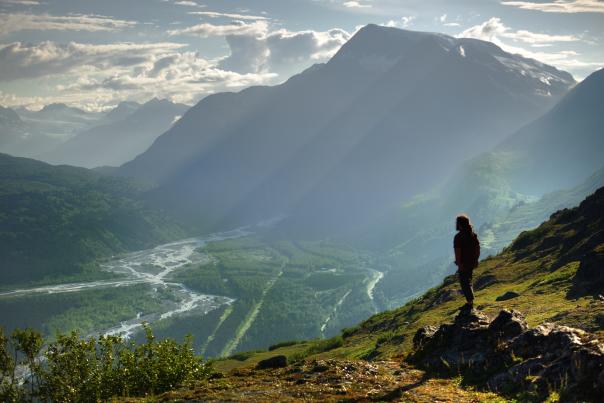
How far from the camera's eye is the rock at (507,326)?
24.5 metres

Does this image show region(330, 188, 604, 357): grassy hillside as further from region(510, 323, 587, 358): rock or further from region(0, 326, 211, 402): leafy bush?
region(0, 326, 211, 402): leafy bush

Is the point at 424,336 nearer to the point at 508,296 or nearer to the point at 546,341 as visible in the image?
the point at 546,341

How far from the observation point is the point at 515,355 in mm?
22625

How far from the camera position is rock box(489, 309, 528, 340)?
2448cm

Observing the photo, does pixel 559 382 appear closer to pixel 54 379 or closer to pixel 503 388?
pixel 503 388

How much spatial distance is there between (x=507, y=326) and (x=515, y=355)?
245cm

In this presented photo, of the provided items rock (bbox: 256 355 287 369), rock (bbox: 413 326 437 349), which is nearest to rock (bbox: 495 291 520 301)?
rock (bbox: 413 326 437 349)

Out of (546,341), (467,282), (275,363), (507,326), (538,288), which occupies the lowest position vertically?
(538,288)

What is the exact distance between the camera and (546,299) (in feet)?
143

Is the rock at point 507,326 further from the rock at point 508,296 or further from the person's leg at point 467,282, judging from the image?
the rock at point 508,296

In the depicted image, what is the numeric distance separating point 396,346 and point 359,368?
24383 mm

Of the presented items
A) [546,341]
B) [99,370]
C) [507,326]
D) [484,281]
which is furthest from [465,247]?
[484,281]

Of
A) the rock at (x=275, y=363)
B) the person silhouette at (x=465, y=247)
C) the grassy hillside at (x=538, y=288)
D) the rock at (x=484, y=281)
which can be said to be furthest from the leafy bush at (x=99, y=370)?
the rock at (x=484, y=281)

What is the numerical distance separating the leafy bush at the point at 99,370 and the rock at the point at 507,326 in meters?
19.8
